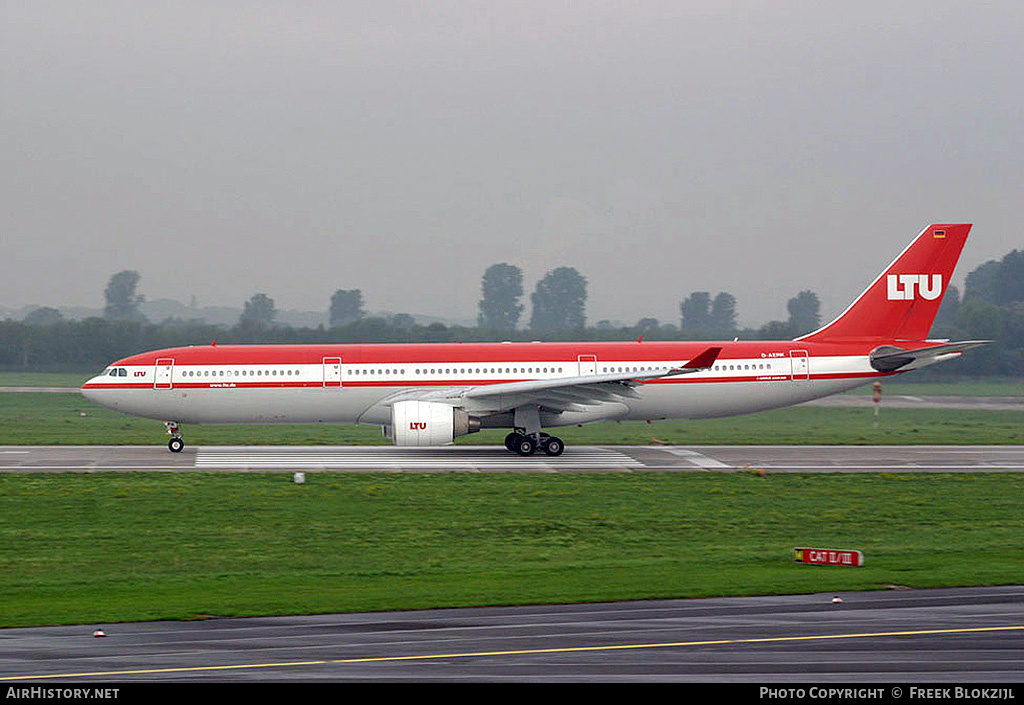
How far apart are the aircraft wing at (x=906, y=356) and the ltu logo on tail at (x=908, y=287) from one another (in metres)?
1.98

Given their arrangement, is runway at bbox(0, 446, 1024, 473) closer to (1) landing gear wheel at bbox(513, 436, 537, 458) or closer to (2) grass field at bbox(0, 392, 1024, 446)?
(1) landing gear wheel at bbox(513, 436, 537, 458)

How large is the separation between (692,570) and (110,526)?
1282 cm

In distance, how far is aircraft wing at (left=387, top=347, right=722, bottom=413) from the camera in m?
36.8

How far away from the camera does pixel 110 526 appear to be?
25.3 metres

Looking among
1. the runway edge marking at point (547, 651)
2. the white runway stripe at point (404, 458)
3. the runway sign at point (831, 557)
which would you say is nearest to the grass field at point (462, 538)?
the runway sign at point (831, 557)

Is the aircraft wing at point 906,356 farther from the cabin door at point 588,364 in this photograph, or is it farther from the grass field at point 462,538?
the cabin door at point 588,364

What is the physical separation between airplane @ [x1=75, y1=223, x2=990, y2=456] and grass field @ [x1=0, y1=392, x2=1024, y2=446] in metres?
4.83

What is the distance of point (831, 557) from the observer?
20703 mm

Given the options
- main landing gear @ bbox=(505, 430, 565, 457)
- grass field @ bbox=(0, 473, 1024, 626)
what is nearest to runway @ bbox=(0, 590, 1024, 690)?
grass field @ bbox=(0, 473, 1024, 626)

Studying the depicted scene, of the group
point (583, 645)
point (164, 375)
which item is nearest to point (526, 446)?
point (164, 375)

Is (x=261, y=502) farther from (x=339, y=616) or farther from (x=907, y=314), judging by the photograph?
(x=907, y=314)

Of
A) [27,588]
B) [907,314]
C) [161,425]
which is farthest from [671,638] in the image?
[161,425]

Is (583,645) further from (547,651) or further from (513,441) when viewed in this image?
(513,441)

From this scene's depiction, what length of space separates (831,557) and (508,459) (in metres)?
18.1
